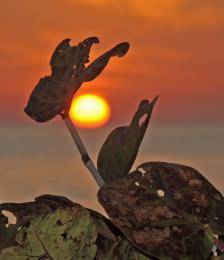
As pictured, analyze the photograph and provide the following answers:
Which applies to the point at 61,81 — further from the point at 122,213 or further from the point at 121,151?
the point at 122,213

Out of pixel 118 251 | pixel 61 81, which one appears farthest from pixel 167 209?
pixel 61 81

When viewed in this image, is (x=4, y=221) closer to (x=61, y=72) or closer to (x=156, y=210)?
(x=61, y=72)

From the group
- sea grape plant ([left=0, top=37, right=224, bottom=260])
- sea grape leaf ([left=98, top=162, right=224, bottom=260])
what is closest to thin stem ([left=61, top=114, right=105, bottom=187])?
sea grape plant ([left=0, top=37, right=224, bottom=260])

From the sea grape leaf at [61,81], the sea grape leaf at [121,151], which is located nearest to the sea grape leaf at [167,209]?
the sea grape leaf at [121,151]

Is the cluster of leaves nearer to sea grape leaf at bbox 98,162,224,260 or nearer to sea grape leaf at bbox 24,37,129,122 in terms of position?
sea grape leaf at bbox 98,162,224,260

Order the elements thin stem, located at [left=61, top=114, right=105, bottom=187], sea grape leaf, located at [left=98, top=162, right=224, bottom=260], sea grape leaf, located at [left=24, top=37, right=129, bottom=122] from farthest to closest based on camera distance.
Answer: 1. sea grape leaf, located at [left=24, top=37, right=129, bottom=122]
2. thin stem, located at [left=61, top=114, right=105, bottom=187]
3. sea grape leaf, located at [left=98, top=162, right=224, bottom=260]

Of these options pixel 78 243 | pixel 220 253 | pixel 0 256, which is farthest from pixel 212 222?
pixel 0 256

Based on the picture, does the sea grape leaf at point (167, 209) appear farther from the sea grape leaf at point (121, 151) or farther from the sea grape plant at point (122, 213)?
the sea grape leaf at point (121, 151)
